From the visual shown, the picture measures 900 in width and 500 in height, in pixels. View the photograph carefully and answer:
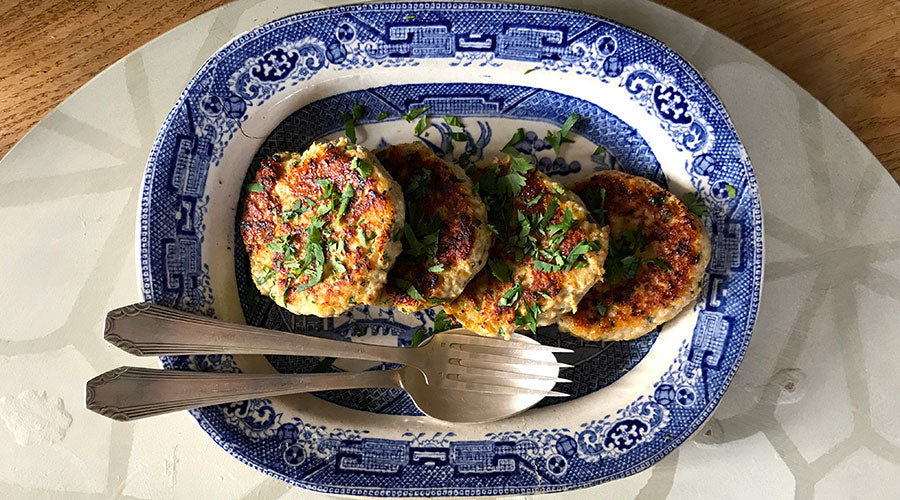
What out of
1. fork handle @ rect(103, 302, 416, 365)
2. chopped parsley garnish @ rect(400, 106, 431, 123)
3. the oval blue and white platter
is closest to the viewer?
fork handle @ rect(103, 302, 416, 365)

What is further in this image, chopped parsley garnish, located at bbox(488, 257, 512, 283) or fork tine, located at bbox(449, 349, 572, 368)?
fork tine, located at bbox(449, 349, 572, 368)

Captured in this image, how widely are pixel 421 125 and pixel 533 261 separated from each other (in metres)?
0.71

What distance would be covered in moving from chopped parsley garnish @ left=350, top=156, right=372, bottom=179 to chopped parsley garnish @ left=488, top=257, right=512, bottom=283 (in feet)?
1.61

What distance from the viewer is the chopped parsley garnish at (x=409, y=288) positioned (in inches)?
84.1

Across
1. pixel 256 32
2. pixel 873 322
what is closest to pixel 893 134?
pixel 873 322

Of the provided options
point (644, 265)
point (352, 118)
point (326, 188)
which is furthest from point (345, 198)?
point (644, 265)

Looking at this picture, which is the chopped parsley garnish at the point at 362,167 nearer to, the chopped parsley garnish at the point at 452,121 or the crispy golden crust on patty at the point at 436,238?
the crispy golden crust on patty at the point at 436,238

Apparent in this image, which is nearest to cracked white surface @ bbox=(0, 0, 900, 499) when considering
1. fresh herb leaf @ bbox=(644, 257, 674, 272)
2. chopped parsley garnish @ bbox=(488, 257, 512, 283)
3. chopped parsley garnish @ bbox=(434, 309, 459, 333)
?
fresh herb leaf @ bbox=(644, 257, 674, 272)

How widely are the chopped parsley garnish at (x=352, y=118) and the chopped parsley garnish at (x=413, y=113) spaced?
0.16m

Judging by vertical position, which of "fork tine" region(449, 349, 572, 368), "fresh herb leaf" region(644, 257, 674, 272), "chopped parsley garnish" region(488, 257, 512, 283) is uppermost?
"fresh herb leaf" region(644, 257, 674, 272)

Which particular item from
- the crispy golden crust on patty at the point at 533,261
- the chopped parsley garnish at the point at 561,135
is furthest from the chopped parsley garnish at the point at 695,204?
the chopped parsley garnish at the point at 561,135

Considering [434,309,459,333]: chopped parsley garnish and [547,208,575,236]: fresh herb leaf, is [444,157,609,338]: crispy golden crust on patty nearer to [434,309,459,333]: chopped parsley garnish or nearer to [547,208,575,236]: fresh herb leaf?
[547,208,575,236]: fresh herb leaf

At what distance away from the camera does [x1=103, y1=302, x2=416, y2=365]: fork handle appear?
7.13ft

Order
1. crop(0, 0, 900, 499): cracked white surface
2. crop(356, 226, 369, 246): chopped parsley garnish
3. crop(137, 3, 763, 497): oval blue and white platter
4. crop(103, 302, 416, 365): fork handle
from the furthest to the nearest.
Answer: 1. crop(0, 0, 900, 499): cracked white surface
2. crop(137, 3, 763, 497): oval blue and white platter
3. crop(103, 302, 416, 365): fork handle
4. crop(356, 226, 369, 246): chopped parsley garnish
